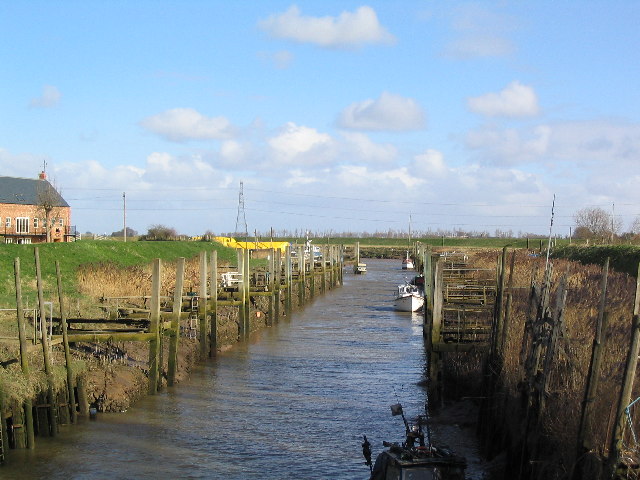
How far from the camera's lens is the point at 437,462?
11.8 metres

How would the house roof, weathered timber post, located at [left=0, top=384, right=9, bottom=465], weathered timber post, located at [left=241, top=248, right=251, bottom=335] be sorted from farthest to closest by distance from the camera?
the house roof → weathered timber post, located at [left=241, top=248, right=251, bottom=335] → weathered timber post, located at [left=0, top=384, right=9, bottom=465]

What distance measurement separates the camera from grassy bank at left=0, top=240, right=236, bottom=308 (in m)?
33.2

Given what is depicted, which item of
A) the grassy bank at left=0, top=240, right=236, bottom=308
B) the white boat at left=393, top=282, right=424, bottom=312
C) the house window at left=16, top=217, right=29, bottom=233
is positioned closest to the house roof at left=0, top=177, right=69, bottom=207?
the house window at left=16, top=217, right=29, bottom=233

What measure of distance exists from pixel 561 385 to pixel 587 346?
5.77 feet

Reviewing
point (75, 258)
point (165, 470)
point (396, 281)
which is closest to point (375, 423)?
point (165, 470)

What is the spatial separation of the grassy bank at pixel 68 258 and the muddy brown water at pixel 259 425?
327 inches

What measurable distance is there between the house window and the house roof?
1.55 meters

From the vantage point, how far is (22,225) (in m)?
75.6

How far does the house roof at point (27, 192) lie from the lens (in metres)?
75.5

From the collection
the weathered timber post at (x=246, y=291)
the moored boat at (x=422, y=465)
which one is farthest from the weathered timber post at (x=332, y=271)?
the moored boat at (x=422, y=465)

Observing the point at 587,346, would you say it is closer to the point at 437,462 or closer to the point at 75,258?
the point at 437,462

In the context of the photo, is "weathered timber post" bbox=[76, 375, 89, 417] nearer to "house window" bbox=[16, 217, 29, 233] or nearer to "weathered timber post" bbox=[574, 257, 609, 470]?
"weathered timber post" bbox=[574, 257, 609, 470]

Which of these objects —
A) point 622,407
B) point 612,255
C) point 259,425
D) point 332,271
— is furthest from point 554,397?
point 332,271

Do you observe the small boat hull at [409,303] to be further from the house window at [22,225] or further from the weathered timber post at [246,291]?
the house window at [22,225]
